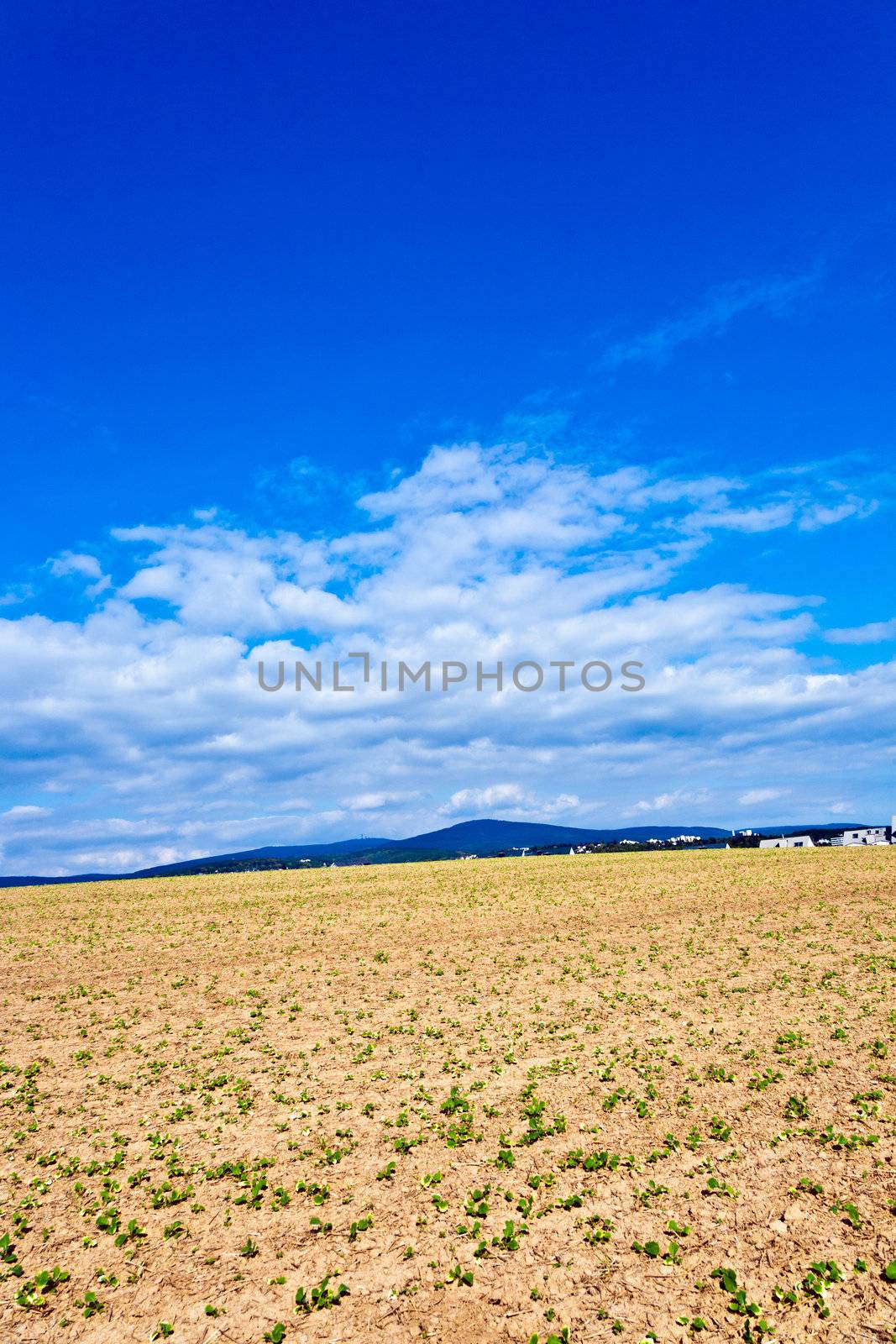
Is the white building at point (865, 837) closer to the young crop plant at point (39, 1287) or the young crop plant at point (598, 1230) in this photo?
the young crop plant at point (598, 1230)

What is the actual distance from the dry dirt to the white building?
366 ft

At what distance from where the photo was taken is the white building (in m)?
127

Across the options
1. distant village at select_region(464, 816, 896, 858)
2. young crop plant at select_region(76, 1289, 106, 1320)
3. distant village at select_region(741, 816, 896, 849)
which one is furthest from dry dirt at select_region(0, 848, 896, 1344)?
distant village at select_region(741, 816, 896, 849)

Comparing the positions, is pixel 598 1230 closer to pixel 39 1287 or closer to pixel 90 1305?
pixel 90 1305

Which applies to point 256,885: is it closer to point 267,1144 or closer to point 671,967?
point 671,967

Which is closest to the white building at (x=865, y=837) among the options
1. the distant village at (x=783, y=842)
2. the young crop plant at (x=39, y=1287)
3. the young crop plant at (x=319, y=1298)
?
the distant village at (x=783, y=842)

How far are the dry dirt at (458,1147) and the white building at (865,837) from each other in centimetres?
11162

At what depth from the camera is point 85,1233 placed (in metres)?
11.6

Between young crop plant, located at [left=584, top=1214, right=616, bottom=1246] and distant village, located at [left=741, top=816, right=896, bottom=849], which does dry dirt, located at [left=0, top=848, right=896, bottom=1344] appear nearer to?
young crop plant, located at [left=584, top=1214, right=616, bottom=1246]

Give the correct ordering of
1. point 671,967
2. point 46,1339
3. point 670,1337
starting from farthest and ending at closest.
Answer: point 671,967, point 46,1339, point 670,1337

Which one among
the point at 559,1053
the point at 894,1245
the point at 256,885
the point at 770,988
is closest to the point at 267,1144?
the point at 559,1053

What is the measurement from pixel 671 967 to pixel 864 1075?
1187 cm

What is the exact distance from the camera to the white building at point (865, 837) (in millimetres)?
127188

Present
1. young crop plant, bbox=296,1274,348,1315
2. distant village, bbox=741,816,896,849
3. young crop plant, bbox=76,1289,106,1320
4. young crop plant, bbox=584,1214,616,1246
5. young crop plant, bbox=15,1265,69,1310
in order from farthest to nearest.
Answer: distant village, bbox=741,816,896,849, young crop plant, bbox=584,1214,616,1246, young crop plant, bbox=15,1265,69,1310, young crop plant, bbox=76,1289,106,1320, young crop plant, bbox=296,1274,348,1315
